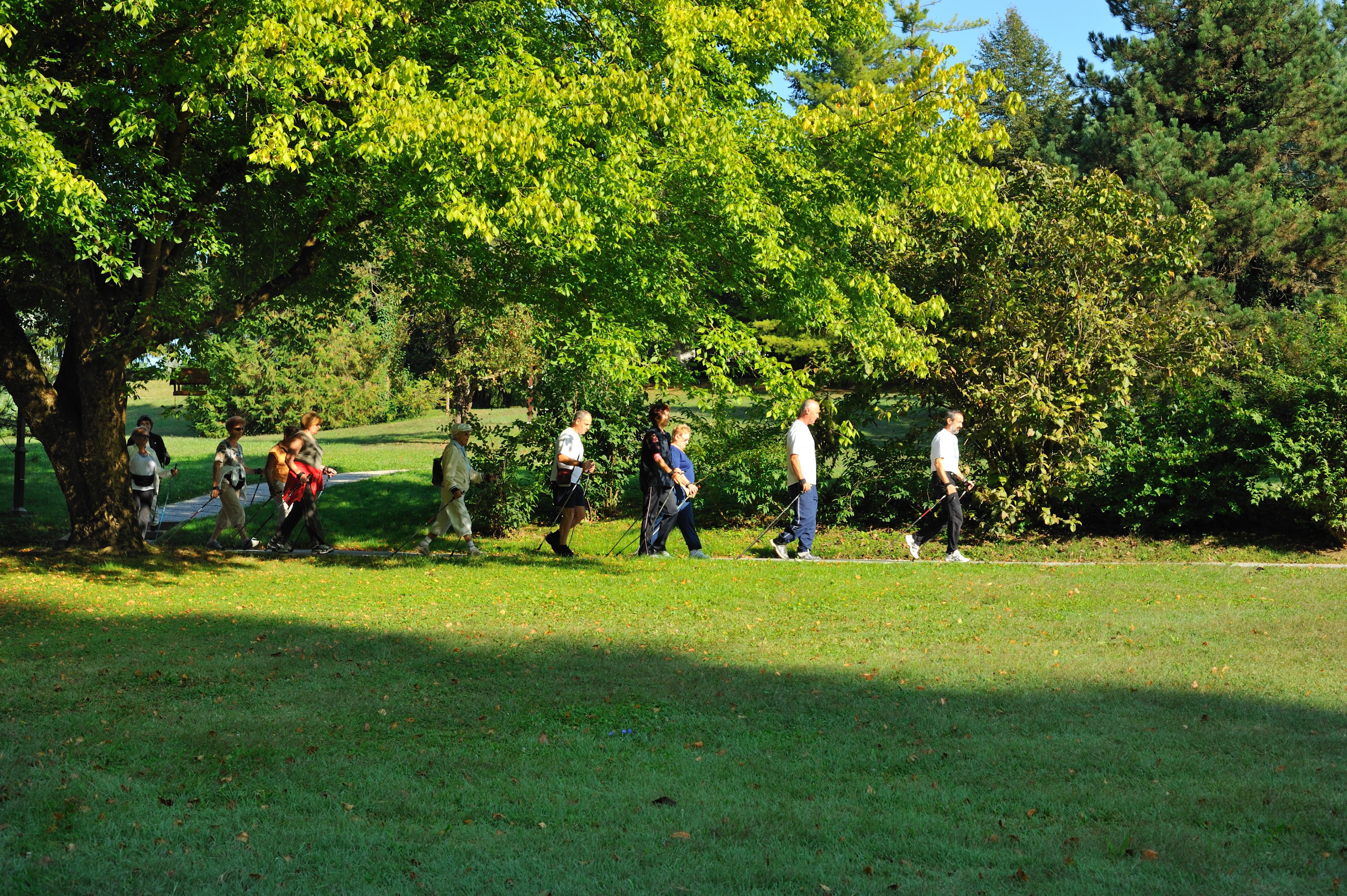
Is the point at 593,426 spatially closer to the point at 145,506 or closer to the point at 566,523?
the point at 566,523

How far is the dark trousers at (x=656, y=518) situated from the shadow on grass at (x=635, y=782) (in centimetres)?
565

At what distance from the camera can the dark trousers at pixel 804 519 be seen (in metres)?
13.1

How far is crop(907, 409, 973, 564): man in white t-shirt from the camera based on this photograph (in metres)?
13.1

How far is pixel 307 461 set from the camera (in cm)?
1407

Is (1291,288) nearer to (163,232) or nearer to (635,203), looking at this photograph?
(635,203)

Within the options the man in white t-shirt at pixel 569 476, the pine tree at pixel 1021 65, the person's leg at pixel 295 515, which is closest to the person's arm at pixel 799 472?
the man in white t-shirt at pixel 569 476

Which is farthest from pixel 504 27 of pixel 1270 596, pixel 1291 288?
pixel 1291 288

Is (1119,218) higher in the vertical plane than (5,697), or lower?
higher

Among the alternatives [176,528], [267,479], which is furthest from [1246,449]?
[176,528]

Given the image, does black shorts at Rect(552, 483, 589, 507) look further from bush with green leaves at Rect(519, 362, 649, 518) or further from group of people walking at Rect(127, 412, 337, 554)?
group of people walking at Rect(127, 412, 337, 554)

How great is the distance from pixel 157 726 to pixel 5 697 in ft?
4.00

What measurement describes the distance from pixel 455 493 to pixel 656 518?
260cm

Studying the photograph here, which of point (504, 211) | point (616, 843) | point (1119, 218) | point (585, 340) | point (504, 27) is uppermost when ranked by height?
point (504, 27)

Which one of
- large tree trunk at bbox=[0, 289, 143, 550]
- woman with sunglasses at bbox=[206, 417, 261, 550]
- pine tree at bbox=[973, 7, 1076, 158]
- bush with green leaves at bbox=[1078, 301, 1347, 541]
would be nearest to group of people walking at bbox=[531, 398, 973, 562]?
bush with green leaves at bbox=[1078, 301, 1347, 541]
